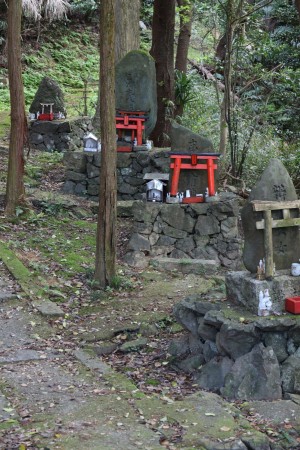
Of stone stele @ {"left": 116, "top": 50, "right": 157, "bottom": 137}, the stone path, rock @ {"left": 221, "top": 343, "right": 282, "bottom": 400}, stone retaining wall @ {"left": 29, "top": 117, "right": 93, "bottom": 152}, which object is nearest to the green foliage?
stone retaining wall @ {"left": 29, "top": 117, "right": 93, "bottom": 152}

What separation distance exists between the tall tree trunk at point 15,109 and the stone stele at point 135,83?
216 centimetres

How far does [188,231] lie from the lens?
1194cm

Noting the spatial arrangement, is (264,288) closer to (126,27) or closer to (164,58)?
(164,58)

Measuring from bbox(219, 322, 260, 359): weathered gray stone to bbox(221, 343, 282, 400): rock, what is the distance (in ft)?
0.23

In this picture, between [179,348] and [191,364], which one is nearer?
[191,364]

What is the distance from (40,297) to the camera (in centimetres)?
952

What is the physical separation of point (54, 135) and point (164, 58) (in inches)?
139

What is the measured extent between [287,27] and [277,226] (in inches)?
617

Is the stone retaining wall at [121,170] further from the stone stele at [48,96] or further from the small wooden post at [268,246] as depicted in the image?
the small wooden post at [268,246]

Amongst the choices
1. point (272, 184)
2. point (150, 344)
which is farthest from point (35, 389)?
point (272, 184)

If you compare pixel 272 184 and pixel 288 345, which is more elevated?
pixel 272 184

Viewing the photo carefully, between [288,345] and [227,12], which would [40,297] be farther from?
[227,12]

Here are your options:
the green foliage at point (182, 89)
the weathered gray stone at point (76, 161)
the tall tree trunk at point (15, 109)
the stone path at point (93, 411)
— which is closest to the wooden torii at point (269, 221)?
the stone path at point (93, 411)

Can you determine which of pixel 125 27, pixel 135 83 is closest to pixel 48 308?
pixel 135 83
